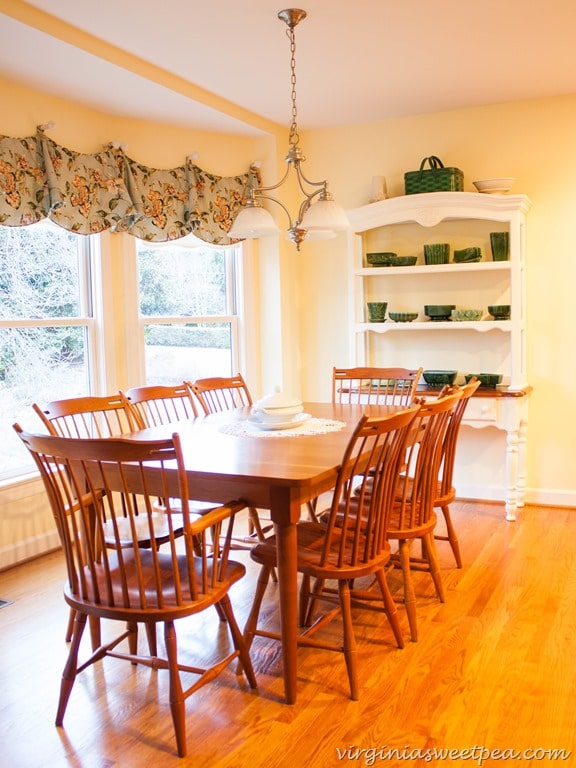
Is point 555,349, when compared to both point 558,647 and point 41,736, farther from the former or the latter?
point 41,736

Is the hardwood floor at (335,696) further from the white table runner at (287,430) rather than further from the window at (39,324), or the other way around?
the window at (39,324)

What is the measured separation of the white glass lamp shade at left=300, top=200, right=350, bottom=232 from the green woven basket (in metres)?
1.71

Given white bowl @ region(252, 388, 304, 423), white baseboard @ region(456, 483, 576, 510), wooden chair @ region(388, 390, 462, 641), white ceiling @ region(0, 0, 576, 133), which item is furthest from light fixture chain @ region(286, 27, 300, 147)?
white baseboard @ region(456, 483, 576, 510)

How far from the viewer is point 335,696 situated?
234cm

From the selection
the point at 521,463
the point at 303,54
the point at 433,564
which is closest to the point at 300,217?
the point at 303,54

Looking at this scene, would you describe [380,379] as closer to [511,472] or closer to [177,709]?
[511,472]

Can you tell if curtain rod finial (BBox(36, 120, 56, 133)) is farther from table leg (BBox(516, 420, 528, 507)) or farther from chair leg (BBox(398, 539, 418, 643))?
table leg (BBox(516, 420, 528, 507))

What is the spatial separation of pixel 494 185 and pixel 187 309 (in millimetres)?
2098

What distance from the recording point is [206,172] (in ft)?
15.7

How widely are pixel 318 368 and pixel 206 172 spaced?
5.18 ft

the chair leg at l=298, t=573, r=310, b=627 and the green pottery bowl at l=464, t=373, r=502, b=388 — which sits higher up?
the green pottery bowl at l=464, t=373, r=502, b=388

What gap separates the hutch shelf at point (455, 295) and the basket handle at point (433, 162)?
22 centimetres

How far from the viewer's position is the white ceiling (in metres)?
3.14

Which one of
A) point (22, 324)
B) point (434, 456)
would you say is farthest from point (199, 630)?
point (22, 324)
